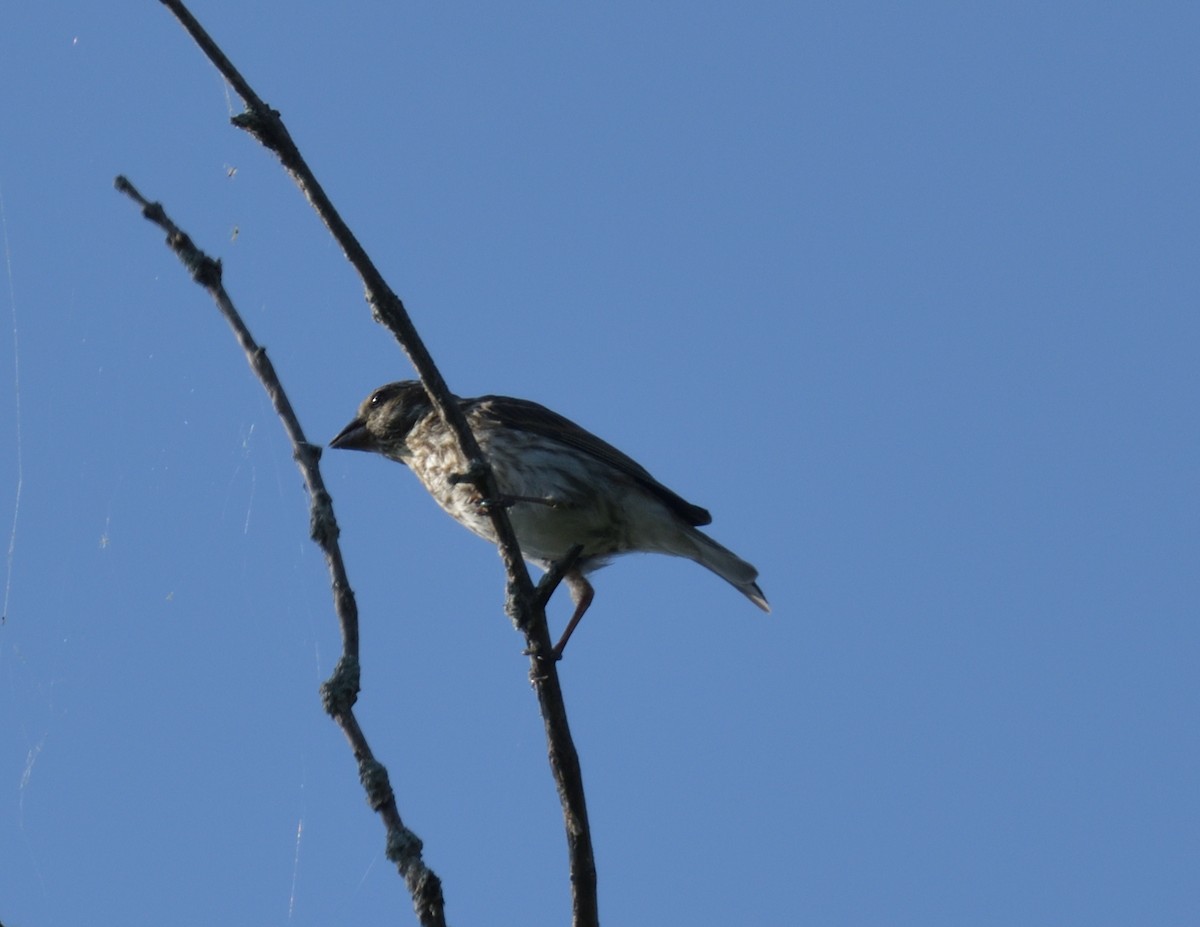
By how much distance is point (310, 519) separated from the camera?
10.4ft

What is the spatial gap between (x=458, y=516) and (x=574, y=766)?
3.40 metres

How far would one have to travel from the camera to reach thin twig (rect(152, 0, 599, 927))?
3.05 m

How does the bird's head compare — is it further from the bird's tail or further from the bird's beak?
the bird's tail

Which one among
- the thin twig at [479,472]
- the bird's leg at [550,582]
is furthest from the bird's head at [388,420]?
the thin twig at [479,472]

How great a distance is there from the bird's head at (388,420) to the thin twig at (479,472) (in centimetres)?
368

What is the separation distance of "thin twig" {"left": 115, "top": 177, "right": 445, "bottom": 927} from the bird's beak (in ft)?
14.3

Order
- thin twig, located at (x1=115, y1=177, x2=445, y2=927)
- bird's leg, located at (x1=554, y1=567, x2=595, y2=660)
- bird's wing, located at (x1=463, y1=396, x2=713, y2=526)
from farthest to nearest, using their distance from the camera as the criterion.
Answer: bird's wing, located at (x1=463, y1=396, x2=713, y2=526) → bird's leg, located at (x1=554, y1=567, x2=595, y2=660) → thin twig, located at (x1=115, y1=177, x2=445, y2=927)

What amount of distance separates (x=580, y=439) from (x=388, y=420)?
1.13 m

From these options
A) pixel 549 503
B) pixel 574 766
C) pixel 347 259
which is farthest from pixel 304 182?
pixel 549 503

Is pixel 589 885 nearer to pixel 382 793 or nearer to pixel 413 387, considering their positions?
pixel 382 793

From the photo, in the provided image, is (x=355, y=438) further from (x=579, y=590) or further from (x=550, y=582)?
(x=550, y=582)

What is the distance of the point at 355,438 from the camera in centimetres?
777

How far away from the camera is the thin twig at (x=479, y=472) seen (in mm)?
3053

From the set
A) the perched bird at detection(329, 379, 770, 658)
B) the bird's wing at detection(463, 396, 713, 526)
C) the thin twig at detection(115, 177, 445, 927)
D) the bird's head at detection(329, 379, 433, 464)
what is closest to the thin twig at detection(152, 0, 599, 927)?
the thin twig at detection(115, 177, 445, 927)
